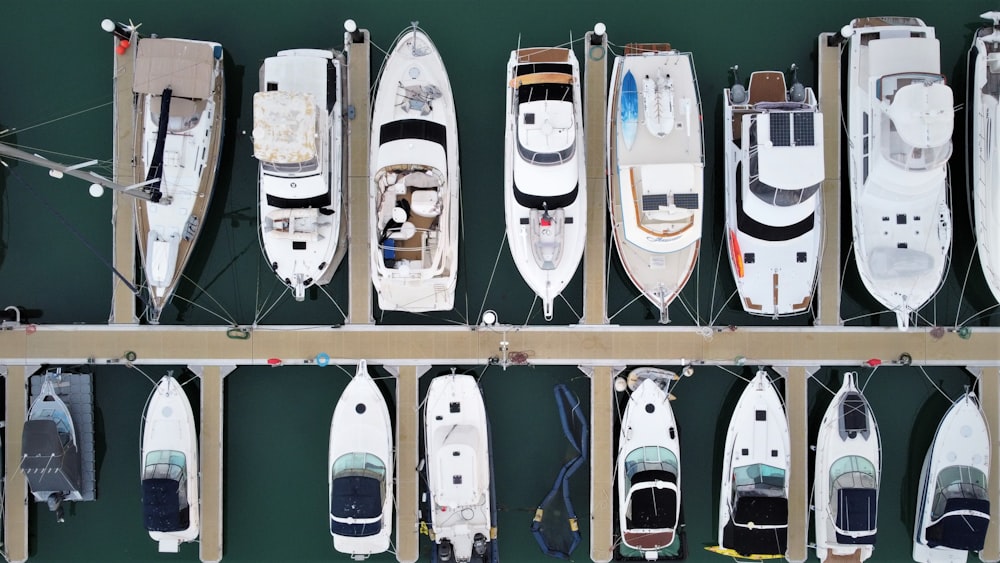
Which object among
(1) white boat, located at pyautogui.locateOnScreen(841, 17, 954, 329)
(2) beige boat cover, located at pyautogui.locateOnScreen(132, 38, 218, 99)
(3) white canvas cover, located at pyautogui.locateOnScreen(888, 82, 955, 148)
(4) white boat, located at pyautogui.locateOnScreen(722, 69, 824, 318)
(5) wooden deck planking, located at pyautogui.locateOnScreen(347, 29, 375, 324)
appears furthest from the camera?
Answer: (5) wooden deck planking, located at pyautogui.locateOnScreen(347, 29, 375, 324)

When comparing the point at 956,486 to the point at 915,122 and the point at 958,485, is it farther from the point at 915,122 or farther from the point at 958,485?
the point at 915,122

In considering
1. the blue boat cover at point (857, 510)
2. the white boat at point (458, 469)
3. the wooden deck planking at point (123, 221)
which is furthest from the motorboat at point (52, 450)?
the blue boat cover at point (857, 510)

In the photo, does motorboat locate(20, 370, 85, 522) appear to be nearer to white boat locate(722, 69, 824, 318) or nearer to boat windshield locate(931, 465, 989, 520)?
white boat locate(722, 69, 824, 318)

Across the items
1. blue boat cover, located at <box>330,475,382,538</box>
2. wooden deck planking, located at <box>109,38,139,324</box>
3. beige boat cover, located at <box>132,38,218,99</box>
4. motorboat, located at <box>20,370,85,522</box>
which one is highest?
beige boat cover, located at <box>132,38,218,99</box>

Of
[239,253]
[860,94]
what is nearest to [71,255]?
[239,253]

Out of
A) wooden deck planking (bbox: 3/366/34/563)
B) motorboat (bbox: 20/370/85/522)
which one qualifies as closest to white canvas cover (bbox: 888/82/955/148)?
motorboat (bbox: 20/370/85/522)

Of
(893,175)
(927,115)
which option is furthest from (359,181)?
(927,115)

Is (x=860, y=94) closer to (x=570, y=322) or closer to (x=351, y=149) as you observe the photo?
(x=570, y=322)
